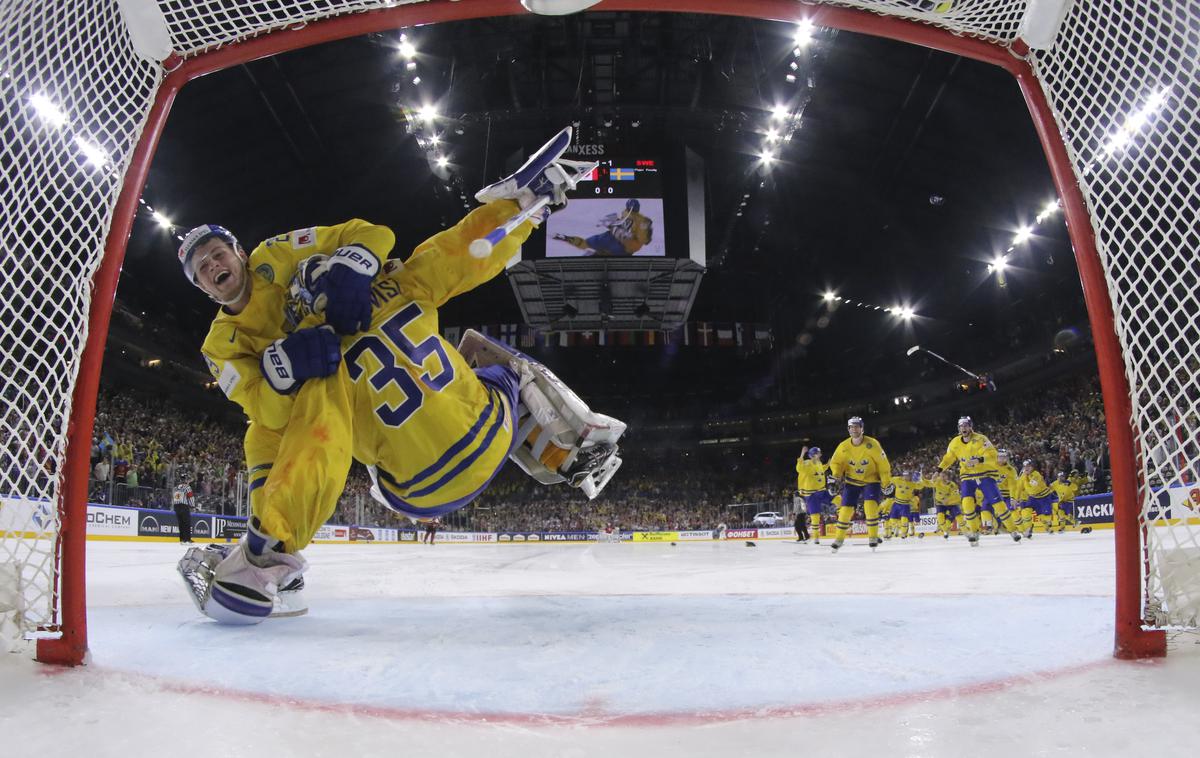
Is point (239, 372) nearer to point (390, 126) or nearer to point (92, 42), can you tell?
point (92, 42)

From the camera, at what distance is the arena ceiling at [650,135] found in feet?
41.3

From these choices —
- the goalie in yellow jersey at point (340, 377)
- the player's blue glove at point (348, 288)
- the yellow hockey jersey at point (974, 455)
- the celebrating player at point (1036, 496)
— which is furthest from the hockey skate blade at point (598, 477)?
the celebrating player at point (1036, 496)

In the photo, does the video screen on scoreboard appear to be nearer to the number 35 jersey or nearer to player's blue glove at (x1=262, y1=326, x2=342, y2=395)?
the number 35 jersey

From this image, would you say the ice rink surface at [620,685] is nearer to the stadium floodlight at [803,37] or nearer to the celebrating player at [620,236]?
the celebrating player at [620,236]

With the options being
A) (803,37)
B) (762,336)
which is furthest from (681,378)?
(803,37)

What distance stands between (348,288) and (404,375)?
0.30 metres

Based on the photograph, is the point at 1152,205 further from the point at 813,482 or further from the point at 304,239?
the point at 813,482

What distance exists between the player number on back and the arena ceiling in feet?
36.2

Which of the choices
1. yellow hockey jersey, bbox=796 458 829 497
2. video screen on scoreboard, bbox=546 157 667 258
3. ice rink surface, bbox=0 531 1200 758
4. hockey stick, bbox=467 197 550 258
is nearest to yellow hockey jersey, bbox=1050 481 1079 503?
yellow hockey jersey, bbox=796 458 829 497

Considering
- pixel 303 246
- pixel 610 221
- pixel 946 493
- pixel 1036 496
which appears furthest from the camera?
pixel 946 493

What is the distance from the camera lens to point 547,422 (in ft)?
8.92

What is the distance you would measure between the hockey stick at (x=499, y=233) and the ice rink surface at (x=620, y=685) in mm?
1194

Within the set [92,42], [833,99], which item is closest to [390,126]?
[833,99]

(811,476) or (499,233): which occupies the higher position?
(499,233)
